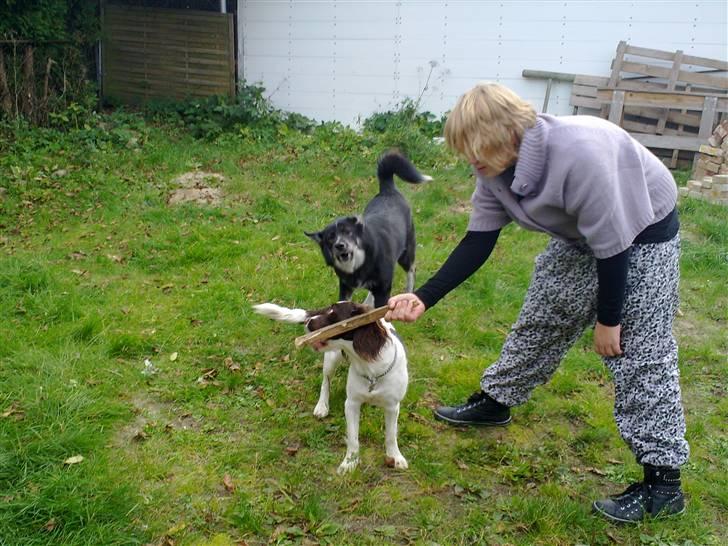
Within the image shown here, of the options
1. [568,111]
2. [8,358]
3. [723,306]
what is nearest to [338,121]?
[568,111]

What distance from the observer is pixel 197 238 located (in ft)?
19.9

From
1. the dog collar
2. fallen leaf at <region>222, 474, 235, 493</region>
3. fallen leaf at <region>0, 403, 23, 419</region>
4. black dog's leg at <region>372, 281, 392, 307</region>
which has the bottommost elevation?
fallen leaf at <region>222, 474, 235, 493</region>

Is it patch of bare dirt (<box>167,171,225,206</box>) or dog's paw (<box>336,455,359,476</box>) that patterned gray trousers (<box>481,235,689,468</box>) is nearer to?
dog's paw (<box>336,455,359,476</box>)

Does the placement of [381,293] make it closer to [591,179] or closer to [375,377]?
[375,377]

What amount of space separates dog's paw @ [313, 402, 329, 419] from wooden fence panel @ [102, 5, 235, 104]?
8.84m

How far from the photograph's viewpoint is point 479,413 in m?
3.45

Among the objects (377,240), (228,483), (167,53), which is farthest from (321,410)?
(167,53)

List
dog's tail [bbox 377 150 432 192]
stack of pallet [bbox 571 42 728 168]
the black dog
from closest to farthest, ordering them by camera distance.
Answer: the black dog, dog's tail [bbox 377 150 432 192], stack of pallet [bbox 571 42 728 168]

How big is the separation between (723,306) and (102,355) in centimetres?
469

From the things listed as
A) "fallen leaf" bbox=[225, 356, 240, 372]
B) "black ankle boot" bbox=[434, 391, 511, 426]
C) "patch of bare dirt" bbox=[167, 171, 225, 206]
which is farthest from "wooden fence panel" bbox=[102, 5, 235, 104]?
"black ankle boot" bbox=[434, 391, 511, 426]

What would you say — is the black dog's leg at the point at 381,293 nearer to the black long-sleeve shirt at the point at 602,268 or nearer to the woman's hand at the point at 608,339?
the black long-sleeve shirt at the point at 602,268

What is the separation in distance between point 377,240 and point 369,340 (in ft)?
6.30

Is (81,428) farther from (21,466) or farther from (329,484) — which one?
(329,484)

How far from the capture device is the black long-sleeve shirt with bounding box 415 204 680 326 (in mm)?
2342
